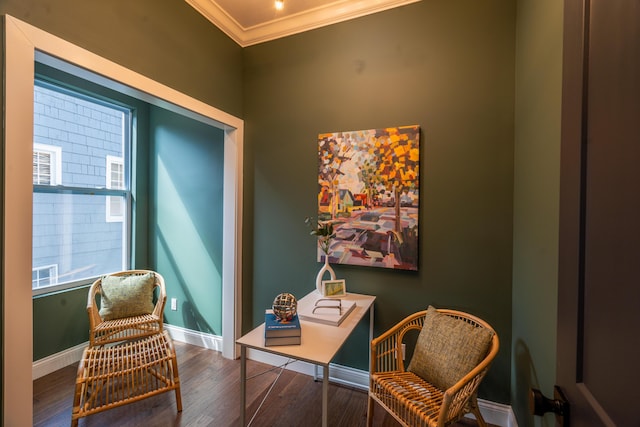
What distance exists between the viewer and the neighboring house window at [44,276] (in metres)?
2.34

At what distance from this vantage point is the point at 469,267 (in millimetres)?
1903

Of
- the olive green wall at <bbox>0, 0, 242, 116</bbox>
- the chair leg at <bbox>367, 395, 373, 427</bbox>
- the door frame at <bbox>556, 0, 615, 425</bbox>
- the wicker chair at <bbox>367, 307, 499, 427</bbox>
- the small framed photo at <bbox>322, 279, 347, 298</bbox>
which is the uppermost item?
the olive green wall at <bbox>0, 0, 242, 116</bbox>

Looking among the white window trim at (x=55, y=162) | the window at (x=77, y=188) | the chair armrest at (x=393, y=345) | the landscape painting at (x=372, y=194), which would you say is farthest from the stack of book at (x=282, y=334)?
the white window trim at (x=55, y=162)

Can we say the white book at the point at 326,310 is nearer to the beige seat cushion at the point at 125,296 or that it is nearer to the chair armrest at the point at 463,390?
the chair armrest at the point at 463,390

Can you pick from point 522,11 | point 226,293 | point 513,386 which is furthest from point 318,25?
point 513,386

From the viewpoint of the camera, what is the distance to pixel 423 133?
201cm

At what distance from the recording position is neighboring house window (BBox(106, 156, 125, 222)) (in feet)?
9.50

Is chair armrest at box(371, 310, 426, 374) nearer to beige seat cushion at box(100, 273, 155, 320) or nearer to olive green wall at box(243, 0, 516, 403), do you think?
olive green wall at box(243, 0, 516, 403)

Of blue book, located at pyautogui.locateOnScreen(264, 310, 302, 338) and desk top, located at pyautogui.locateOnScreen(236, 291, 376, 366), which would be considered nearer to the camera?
desk top, located at pyautogui.locateOnScreen(236, 291, 376, 366)

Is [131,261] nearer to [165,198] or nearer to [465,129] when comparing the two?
[165,198]

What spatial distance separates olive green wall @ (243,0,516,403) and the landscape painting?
8cm

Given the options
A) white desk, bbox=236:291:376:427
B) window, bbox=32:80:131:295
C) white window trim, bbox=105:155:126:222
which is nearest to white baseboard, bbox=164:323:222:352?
window, bbox=32:80:131:295

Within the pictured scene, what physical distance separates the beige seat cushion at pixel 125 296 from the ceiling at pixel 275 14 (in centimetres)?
227

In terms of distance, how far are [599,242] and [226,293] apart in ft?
8.27
